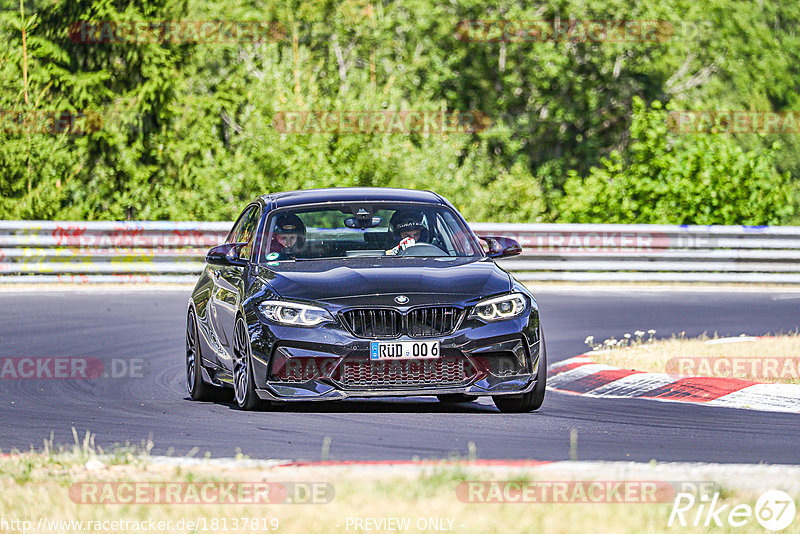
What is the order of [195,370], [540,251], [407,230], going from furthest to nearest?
[540,251] < [195,370] < [407,230]

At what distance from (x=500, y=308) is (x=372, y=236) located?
1536mm

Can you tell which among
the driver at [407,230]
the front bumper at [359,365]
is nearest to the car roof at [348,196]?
the driver at [407,230]

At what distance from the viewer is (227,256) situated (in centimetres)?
1023

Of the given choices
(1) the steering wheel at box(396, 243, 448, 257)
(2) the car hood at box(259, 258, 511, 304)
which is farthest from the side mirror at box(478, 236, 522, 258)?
(2) the car hood at box(259, 258, 511, 304)

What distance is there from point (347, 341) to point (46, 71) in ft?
76.7

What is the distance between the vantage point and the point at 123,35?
3006cm

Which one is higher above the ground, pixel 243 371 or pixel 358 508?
pixel 358 508

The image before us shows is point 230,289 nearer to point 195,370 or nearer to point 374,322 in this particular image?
point 195,370

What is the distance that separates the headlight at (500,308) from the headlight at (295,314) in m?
0.91

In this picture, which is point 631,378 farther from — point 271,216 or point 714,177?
point 714,177

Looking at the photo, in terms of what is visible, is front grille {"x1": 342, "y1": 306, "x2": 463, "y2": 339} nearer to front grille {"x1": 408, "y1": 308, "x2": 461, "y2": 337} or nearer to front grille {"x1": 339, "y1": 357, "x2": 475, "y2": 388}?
front grille {"x1": 408, "y1": 308, "x2": 461, "y2": 337}

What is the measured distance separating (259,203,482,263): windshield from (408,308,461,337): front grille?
113 cm

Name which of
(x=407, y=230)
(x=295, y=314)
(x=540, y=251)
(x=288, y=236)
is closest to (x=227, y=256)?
(x=288, y=236)

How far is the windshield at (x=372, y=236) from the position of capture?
10133mm
